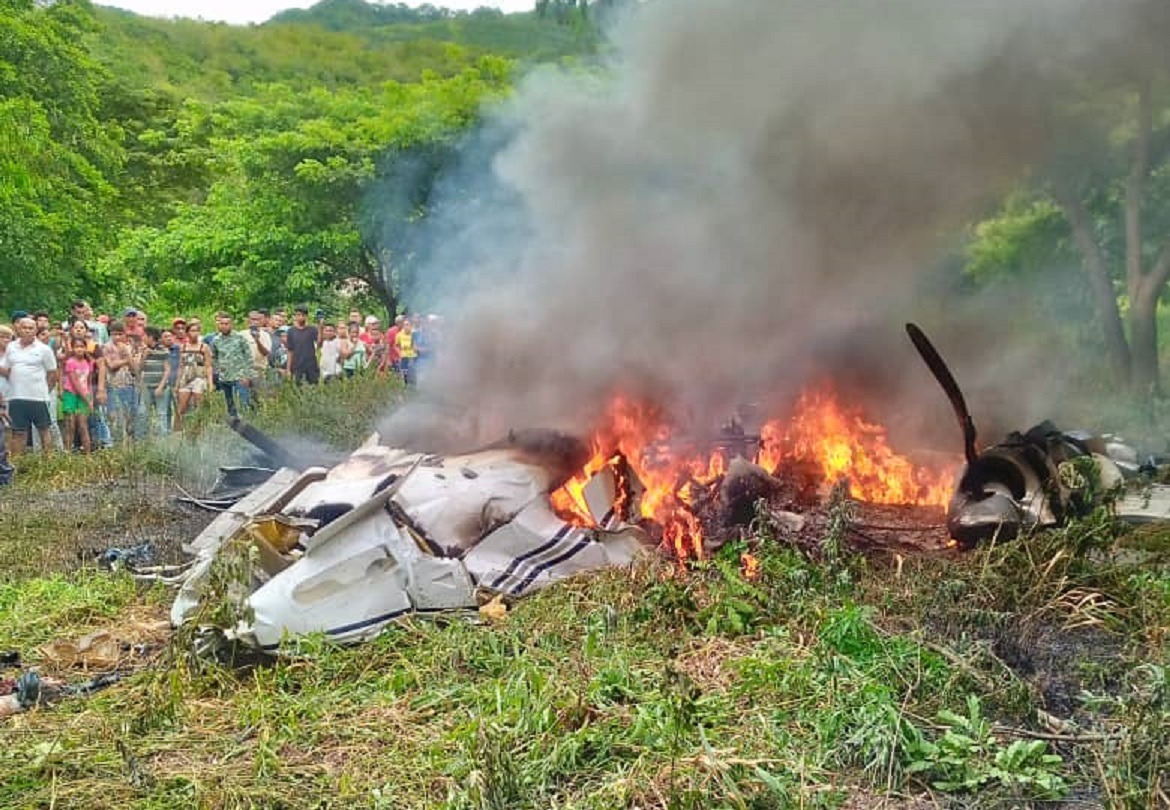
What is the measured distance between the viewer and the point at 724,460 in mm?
6895

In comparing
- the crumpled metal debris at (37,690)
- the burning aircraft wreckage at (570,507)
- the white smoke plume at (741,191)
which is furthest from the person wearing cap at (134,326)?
the crumpled metal debris at (37,690)

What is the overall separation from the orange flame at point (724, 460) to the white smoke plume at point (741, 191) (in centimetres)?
27

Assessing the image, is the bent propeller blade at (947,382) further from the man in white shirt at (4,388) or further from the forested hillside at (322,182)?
the man in white shirt at (4,388)

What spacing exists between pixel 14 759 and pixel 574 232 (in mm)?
5399

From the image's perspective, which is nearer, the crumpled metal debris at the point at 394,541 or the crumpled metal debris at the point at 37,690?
the crumpled metal debris at the point at 37,690

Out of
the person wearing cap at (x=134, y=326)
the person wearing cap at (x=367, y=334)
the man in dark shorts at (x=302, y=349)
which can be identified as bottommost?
the person wearing cap at (x=367, y=334)

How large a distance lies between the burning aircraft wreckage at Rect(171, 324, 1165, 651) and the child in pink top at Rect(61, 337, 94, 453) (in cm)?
430

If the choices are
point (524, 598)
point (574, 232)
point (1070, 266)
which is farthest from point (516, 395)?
point (1070, 266)

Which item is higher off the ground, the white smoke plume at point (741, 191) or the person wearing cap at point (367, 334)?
the white smoke plume at point (741, 191)

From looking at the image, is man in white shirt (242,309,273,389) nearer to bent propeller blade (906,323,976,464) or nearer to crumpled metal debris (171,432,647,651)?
crumpled metal debris (171,432,647,651)

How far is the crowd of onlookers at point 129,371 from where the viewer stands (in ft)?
33.0

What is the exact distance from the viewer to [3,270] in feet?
51.9

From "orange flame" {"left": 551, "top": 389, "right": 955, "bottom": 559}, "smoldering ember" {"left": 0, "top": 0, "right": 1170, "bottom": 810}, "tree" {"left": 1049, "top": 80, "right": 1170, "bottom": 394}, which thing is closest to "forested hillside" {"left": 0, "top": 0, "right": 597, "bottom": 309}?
"smoldering ember" {"left": 0, "top": 0, "right": 1170, "bottom": 810}

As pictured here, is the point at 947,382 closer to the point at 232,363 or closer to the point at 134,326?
the point at 232,363
